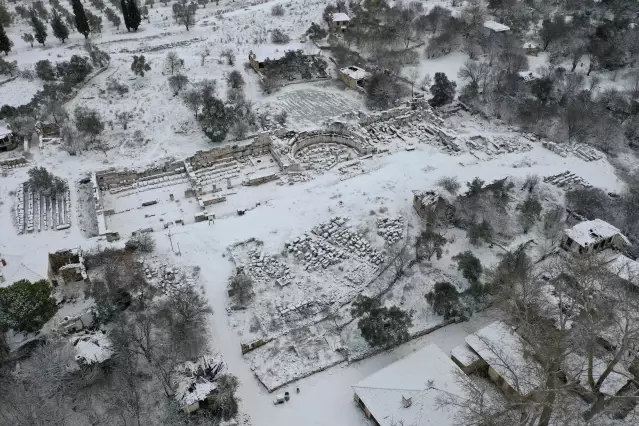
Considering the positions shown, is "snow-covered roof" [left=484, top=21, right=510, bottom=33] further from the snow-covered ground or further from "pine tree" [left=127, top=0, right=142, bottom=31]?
"pine tree" [left=127, top=0, right=142, bottom=31]

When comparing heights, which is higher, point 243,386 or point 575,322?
point 575,322

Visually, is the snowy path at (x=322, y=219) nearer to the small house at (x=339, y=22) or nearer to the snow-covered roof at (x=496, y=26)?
the snow-covered roof at (x=496, y=26)

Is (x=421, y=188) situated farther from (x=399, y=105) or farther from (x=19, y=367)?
(x=19, y=367)

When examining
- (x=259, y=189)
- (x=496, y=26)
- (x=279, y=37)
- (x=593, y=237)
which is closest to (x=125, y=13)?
(x=279, y=37)

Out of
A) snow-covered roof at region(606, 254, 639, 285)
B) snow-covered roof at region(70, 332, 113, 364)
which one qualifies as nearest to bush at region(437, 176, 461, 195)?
snow-covered roof at region(606, 254, 639, 285)

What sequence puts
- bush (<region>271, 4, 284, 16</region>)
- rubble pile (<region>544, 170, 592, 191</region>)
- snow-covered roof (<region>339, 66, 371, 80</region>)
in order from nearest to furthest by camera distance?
rubble pile (<region>544, 170, 592, 191</region>), snow-covered roof (<region>339, 66, 371, 80</region>), bush (<region>271, 4, 284, 16</region>)

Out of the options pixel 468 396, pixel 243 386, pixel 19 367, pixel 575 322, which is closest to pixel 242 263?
pixel 243 386

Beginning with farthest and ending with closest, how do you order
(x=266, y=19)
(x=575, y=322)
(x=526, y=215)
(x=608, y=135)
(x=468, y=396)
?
(x=266, y=19) < (x=608, y=135) < (x=526, y=215) < (x=575, y=322) < (x=468, y=396)
